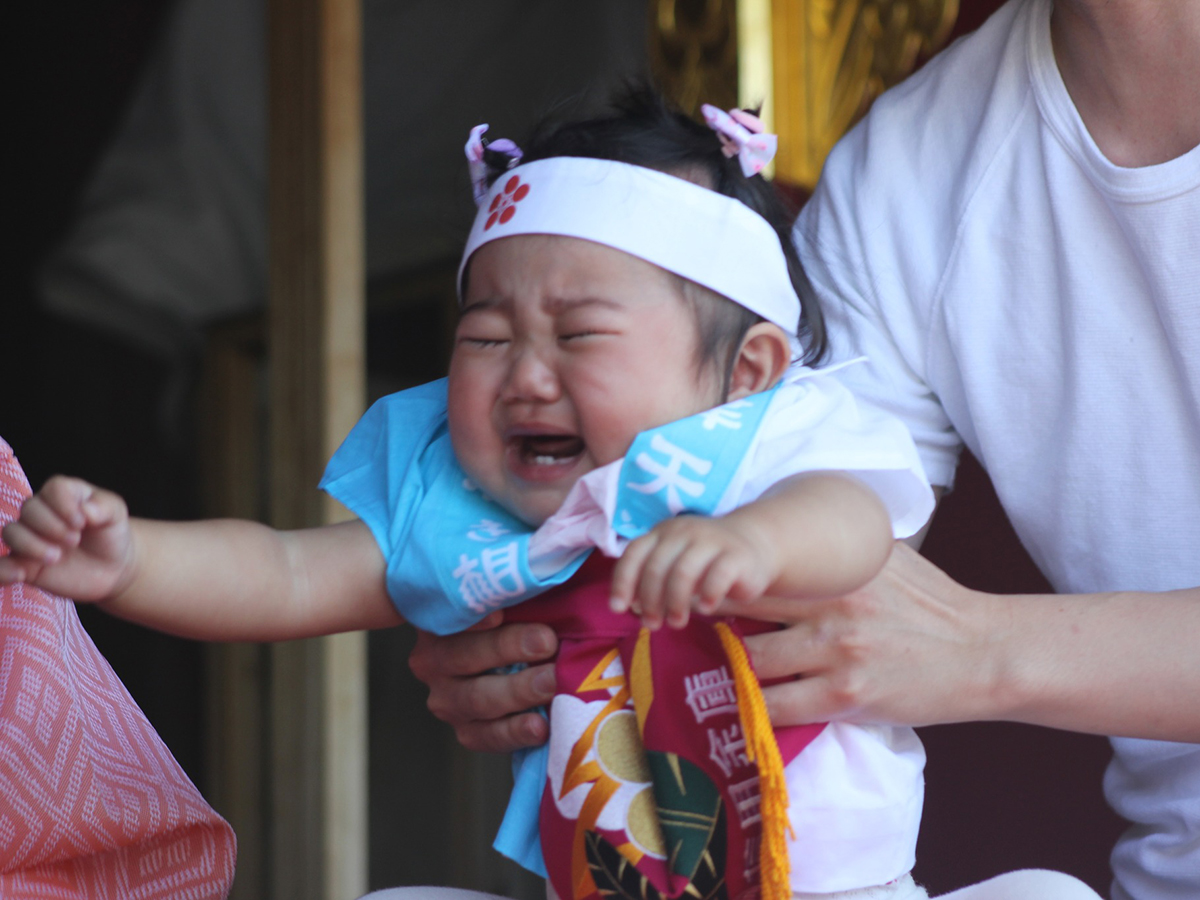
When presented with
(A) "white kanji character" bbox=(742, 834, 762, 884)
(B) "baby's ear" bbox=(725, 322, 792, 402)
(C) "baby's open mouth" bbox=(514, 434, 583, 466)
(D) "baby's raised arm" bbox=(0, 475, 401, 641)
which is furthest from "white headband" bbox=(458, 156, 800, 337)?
(A) "white kanji character" bbox=(742, 834, 762, 884)

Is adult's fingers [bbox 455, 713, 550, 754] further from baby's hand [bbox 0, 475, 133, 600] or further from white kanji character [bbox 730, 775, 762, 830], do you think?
baby's hand [bbox 0, 475, 133, 600]

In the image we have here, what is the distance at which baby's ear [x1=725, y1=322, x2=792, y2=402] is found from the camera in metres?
0.94

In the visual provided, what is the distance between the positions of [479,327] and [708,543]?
0.32m

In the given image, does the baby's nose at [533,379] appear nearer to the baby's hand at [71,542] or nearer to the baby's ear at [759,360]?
the baby's ear at [759,360]

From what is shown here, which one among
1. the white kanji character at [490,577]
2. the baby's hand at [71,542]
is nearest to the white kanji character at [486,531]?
the white kanji character at [490,577]

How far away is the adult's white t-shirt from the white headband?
276 millimetres

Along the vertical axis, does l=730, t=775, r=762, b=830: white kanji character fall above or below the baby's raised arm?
below

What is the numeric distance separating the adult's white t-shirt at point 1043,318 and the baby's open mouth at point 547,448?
1.31 ft

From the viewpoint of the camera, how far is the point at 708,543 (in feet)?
2.14

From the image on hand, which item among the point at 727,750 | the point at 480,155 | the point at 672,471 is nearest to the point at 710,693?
the point at 727,750

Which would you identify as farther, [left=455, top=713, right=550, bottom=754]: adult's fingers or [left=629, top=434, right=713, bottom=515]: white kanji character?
[left=455, top=713, right=550, bottom=754]: adult's fingers

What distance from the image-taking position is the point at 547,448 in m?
0.90

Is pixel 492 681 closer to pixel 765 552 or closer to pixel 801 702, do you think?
pixel 801 702

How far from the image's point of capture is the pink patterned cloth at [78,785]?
77 centimetres
